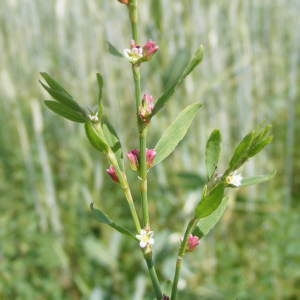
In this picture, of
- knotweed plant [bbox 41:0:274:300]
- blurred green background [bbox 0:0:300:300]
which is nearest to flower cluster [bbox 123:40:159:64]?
knotweed plant [bbox 41:0:274:300]

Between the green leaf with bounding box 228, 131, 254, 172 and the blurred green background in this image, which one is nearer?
the green leaf with bounding box 228, 131, 254, 172

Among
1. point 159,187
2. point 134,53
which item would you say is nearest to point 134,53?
point 134,53

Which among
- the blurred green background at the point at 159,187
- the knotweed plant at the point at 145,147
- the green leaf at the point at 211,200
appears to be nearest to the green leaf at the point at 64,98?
the knotweed plant at the point at 145,147

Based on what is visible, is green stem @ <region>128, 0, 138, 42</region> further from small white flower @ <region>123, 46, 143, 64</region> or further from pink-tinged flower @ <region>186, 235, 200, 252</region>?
pink-tinged flower @ <region>186, 235, 200, 252</region>

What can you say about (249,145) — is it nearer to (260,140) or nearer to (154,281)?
(260,140)

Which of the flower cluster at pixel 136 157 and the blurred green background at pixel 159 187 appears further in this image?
the blurred green background at pixel 159 187

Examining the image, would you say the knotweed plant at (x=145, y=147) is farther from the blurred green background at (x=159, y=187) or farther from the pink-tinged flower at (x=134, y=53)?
the blurred green background at (x=159, y=187)

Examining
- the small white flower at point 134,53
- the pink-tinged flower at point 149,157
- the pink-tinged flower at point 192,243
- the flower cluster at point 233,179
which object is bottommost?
the pink-tinged flower at point 192,243
